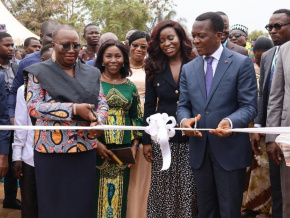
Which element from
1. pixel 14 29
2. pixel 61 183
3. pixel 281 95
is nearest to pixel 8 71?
pixel 61 183

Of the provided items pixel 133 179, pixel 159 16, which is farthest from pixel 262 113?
pixel 159 16

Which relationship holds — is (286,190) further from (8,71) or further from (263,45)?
(8,71)

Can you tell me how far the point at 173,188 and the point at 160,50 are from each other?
1.48 m

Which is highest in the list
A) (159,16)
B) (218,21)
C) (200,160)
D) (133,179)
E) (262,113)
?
(159,16)

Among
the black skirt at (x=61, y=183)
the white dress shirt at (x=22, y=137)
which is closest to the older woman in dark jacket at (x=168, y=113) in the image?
the black skirt at (x=61, y=183)

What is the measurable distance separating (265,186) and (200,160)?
1.99 meters

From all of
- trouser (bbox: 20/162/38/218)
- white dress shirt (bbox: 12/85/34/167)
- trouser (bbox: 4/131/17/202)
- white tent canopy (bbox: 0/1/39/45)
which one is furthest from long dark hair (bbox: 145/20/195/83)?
white tent canopy (bbox: 0/1/39/45)

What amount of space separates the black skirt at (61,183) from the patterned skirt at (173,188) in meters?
1.05

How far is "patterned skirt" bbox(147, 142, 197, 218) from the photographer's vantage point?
4.48 metres

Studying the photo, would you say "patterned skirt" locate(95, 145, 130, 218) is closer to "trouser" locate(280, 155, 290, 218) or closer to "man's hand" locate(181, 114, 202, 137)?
"man's hand" locate(181, 114, 202, 137)

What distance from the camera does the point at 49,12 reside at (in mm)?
42031

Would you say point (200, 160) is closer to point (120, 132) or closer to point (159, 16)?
point (120, 132)

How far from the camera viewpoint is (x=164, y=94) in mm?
4516

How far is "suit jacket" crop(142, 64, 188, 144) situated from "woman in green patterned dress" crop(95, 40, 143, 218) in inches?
8.0
